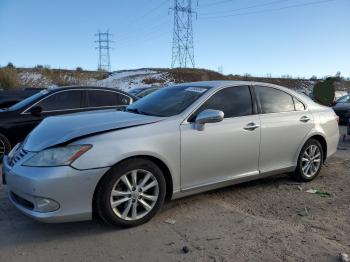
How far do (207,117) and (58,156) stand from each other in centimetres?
167

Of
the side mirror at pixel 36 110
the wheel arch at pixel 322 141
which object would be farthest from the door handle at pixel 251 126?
the side mirror at pixel 36 110

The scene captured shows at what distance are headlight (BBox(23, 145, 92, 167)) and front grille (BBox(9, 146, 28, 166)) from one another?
0.27 m

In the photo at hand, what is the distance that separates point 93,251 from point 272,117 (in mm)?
3004

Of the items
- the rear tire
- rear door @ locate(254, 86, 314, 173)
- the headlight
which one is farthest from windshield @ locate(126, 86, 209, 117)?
the rear tire

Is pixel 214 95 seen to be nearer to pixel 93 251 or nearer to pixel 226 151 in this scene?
pixel 226 151

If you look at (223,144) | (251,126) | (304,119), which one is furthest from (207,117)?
(304,119)

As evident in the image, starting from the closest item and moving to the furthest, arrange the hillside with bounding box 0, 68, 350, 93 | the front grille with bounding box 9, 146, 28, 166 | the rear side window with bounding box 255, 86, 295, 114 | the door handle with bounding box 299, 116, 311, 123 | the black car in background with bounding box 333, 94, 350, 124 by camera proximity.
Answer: the front grille with bounding box 9, 146, 28, 166 < the rear side window with bounding box 255, 86, 295, 114 < the door handle with bounding box 299, 116, 311, 123 < the black car in background with bounding box 333, 94, 350, 124 < the hillside with bounding box 0, 68, 350, 93

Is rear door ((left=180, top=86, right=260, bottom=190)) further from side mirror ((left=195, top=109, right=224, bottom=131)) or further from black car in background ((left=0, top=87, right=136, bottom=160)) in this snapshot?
black car in background ((left=0, top=87, right=136, bottom=160))

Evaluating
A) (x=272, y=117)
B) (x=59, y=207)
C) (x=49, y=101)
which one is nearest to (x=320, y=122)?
(x=272, y=117)

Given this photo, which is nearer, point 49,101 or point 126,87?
point 49,101

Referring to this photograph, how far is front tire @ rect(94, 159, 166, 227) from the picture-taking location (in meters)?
3.96

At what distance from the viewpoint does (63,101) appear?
8047 millimetres

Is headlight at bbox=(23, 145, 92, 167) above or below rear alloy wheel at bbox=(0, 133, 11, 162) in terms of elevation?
above

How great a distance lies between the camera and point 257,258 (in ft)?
11.5
